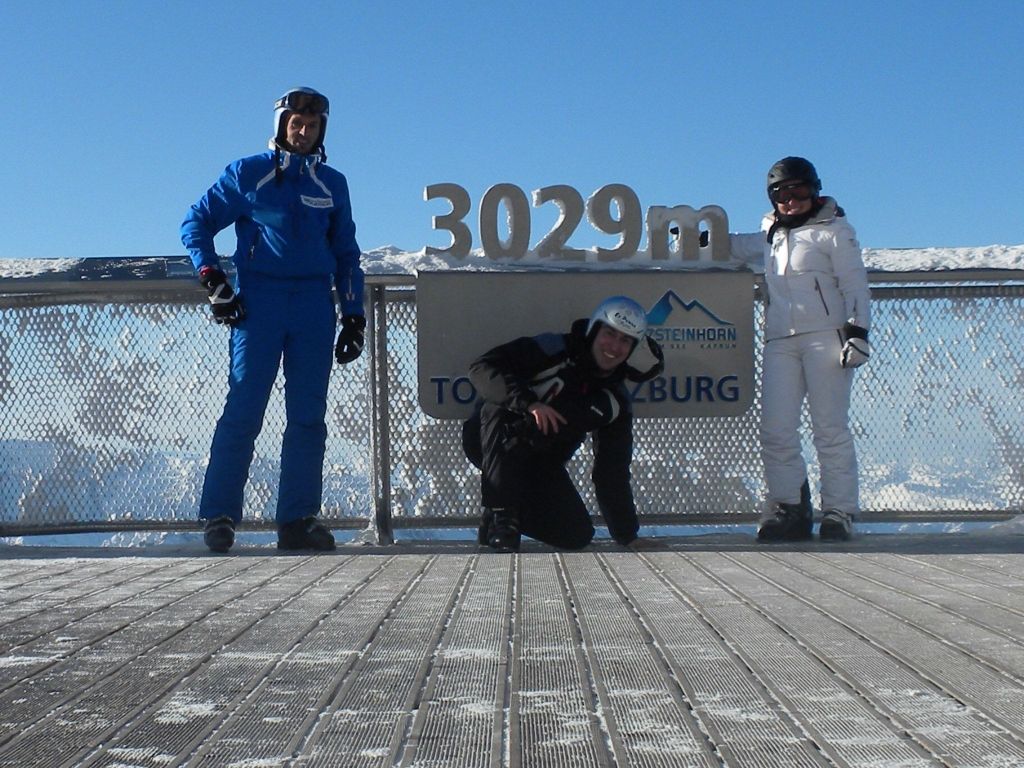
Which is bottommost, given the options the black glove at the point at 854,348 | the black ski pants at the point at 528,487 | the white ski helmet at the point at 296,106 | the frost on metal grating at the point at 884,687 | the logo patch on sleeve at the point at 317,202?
the frost on metal grating at the point at 884,687

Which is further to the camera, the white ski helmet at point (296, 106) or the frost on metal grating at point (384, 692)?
the white ski helmet at point (296, 106)

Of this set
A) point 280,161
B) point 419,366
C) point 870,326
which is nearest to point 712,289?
point 870,326

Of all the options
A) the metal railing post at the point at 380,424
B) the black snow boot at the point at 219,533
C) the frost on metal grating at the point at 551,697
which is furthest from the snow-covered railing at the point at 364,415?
the frost on metal grating at the point at 551,697

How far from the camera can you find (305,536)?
6.02 metres

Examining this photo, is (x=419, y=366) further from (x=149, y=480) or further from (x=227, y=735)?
(x=227, y=735)

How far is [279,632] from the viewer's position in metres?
3.21

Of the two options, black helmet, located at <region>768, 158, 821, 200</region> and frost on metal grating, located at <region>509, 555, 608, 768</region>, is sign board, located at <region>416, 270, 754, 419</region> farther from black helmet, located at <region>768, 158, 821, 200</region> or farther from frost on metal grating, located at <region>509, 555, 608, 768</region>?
frost on metal grating, located at <region>509, 555, 608, 768</region>

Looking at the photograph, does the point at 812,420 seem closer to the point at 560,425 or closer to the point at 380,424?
the point at 560,425

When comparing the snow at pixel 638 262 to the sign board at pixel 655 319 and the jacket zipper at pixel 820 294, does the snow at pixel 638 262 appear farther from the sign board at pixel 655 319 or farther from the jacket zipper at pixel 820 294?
the jacket zipper at pixel 820 294

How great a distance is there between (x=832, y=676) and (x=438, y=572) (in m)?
2.31

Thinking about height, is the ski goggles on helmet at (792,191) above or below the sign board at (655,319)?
above

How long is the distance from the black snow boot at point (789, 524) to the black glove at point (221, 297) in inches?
107

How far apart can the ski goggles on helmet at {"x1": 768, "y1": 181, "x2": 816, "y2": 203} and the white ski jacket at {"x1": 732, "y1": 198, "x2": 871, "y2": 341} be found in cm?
11

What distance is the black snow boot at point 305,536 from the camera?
602 centimetres
